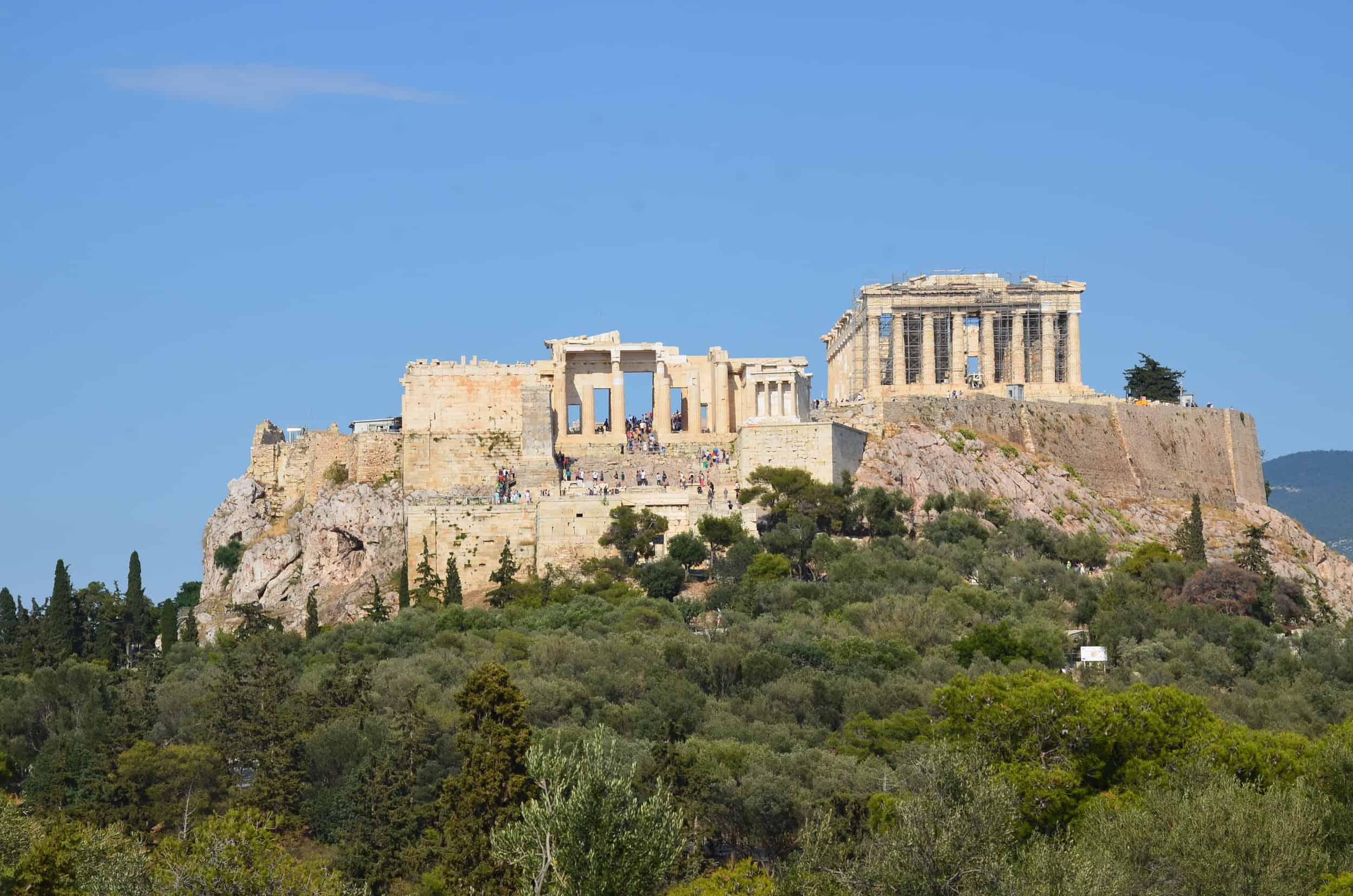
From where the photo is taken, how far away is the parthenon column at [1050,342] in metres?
80.4

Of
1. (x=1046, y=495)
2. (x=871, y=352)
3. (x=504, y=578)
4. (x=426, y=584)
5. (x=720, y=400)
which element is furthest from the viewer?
(x=871, y=352)

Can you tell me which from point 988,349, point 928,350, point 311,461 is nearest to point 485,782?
point 311,461

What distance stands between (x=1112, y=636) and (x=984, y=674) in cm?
1352

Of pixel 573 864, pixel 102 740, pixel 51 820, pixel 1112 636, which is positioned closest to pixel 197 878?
Answer: pixel 573 864

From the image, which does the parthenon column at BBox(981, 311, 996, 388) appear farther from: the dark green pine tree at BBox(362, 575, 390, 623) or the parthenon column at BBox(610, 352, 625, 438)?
the dark green pine tree at BBox(362, 575, 390, 623)

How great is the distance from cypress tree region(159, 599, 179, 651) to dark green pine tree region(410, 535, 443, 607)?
7007 mm

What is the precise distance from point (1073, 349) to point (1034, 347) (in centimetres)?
144

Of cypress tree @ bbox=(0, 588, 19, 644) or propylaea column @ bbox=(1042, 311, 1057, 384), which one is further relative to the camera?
propylaea column @ bbox=(1042, 311, 1057, 384)

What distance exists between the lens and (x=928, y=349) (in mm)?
80312

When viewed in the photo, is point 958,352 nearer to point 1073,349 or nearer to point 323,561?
point 1073,349

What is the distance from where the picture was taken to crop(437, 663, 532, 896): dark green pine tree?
122 feet

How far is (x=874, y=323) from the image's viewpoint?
8075cm

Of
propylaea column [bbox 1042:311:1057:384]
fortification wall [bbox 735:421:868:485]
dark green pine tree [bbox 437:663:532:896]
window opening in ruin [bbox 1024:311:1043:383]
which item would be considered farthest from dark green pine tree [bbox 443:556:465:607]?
propylaea column [bbox 1042:311:1057:384]

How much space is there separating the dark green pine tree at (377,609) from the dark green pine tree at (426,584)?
903 mm
